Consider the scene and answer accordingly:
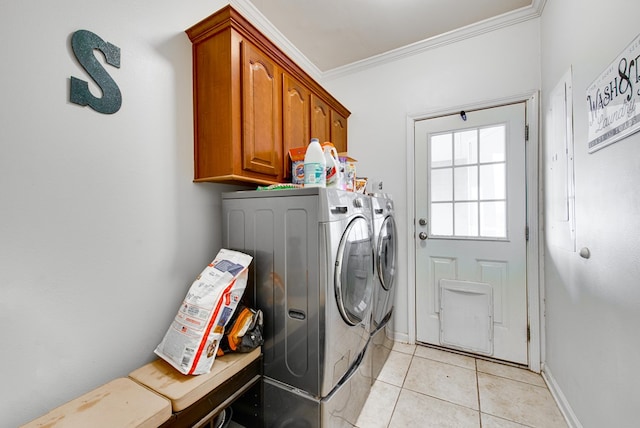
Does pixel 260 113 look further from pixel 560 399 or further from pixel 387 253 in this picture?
pixel 560 399

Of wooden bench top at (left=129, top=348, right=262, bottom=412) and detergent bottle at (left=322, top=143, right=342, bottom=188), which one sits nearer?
wooden bench top at (left=129, top=348, right=262, bottom=412)

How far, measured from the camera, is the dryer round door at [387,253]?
1839 mm

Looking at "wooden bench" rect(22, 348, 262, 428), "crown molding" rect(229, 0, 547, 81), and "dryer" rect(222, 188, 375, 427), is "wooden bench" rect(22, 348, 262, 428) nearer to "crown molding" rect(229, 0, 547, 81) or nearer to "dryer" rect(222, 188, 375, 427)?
"dryer" rect(222, 188, 375, 427)

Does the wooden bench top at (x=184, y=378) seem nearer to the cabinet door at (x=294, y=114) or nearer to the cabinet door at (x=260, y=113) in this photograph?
the cabinet door at (x=260, y=113)

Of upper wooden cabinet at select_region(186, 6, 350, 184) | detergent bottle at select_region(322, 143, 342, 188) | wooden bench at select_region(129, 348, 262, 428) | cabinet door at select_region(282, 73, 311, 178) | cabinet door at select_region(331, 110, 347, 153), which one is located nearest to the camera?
wooden bench at select_region(129, 348, 262, 428)

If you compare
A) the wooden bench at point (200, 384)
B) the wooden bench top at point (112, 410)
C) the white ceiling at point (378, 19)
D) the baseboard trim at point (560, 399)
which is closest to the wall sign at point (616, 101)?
the white ceiling at point (378, 19)

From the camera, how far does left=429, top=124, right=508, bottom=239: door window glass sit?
2.05 m

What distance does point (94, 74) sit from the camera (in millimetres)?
1092

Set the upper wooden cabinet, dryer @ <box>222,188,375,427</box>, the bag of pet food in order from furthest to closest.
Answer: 1. the upper wooden cabinet
2. dryer @ <box>222,188,375,427</box>
3. the bag of pet food

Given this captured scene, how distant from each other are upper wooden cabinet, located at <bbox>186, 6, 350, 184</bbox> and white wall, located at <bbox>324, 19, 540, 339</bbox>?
108cm

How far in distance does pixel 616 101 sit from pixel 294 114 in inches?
63.4

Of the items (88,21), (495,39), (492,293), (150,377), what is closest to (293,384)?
(150,377)

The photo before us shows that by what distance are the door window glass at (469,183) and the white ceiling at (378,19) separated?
2.78ft

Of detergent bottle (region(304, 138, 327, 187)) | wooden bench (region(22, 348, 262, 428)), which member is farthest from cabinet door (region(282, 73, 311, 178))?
wooden bench (region(22, 348, 262, 428))
